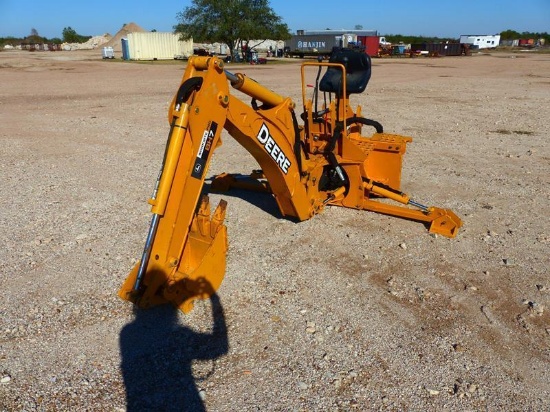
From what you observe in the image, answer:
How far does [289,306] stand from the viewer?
14.8 feet

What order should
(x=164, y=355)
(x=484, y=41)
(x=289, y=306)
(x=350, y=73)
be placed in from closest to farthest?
(x=164, y=355) → (x=289, y=306) → (x=350, y=73) → (x=484, y=41)

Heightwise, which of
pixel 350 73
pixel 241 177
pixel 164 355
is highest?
pixel 350 73

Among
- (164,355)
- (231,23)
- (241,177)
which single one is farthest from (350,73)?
(231,23)

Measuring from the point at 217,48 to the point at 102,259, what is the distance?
53582 millimetres

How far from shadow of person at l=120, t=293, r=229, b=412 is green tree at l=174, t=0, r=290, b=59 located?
4256cm

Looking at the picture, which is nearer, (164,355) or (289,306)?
(164,355)

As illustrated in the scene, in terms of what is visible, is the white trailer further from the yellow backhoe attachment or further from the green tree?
the yellow backhoe attachment

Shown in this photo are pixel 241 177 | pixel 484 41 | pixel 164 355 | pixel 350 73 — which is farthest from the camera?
pixel 484 41

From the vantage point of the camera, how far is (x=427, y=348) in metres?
3.98

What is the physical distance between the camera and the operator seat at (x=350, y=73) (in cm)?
617

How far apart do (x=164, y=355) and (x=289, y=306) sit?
119cm

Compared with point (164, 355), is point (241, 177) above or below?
above

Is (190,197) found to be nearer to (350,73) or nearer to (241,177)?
(350,73)

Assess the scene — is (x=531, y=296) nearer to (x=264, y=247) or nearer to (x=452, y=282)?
(x=452, y=282)
